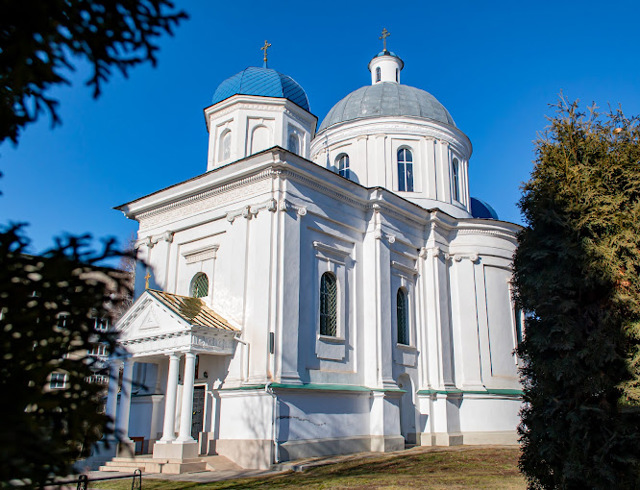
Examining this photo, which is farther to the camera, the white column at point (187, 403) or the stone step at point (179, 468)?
the white column at point (187, 403)

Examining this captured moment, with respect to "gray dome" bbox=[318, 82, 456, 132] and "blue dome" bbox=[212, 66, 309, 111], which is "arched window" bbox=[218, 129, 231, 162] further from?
"gray dome" bbox=[318, 82, 456, 132]

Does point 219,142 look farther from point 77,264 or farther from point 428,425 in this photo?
point 77,264

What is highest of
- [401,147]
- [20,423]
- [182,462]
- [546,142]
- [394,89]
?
[394,89]

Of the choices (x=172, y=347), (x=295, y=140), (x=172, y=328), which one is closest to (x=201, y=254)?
(x=172, y=328)

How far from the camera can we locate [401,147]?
83.0 ft

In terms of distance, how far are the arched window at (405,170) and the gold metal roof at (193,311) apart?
11.1m

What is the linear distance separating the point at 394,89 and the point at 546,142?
17.2 meters

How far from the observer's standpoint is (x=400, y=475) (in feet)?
44.7

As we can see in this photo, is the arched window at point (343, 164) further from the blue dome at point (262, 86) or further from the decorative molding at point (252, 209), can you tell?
the decorative molding at point (252, 209)

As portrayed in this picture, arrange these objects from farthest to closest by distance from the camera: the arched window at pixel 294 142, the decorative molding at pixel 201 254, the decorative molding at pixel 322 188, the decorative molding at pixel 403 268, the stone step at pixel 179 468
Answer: the arched window at pixel 294 142
the decorative molding at pixel 403 268
the decorative molding at pixel 201 254
the decorative molding at pixel 322 188
the stone step at pixel 179 468

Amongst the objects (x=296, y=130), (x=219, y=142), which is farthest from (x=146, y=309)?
(x=296, y=130)

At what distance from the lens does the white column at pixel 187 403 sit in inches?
582

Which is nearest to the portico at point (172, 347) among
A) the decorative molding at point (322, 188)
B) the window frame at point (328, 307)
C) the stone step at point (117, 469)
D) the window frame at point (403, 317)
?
the stone step at point (117, 469)

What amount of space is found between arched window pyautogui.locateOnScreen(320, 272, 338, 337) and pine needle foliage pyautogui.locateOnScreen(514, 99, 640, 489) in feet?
27.8
